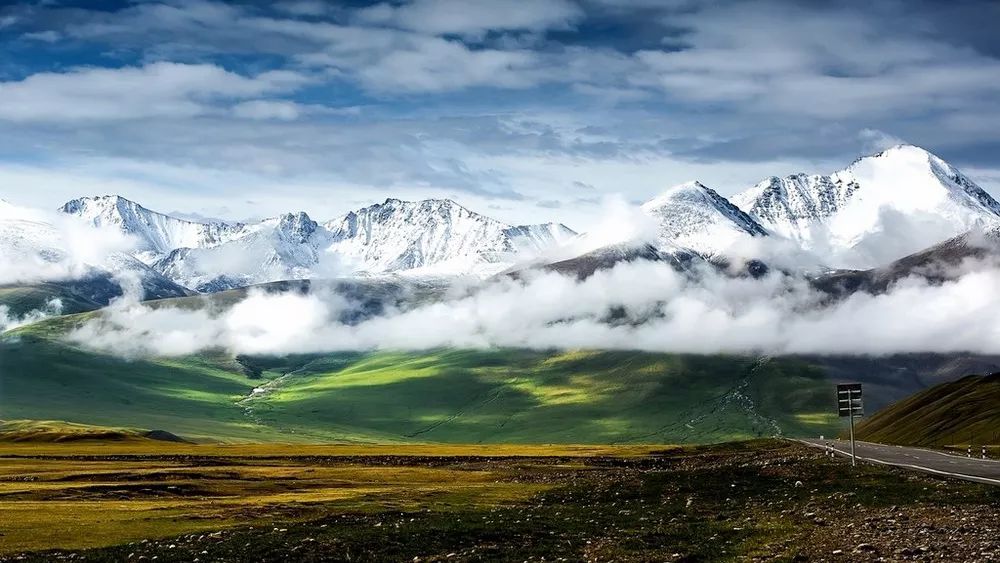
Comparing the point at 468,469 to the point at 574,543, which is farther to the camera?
the point at 468,469

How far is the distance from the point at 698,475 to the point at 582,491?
12540 millimetres

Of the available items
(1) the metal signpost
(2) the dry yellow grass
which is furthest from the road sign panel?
(2) the dry yellow grass

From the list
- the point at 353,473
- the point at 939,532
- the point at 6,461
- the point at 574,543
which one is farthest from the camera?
the point at 6,461

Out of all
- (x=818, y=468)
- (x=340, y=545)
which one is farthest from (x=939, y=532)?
(x=818, y=468)

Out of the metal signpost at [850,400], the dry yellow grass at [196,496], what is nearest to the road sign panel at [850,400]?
the metal signpost at [850,400]

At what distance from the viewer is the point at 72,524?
63.9 meters

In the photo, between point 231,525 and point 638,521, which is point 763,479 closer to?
point 638,521

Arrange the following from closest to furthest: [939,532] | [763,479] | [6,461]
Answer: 1. [939,532]
2. [763,479]
3. [6,461]

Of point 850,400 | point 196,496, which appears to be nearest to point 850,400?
point 850,400

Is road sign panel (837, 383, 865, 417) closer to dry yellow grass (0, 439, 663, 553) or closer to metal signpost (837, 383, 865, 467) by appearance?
metal signpost (837, 383, 865, 467)

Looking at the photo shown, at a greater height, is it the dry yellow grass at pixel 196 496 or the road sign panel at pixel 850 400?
the road sign panel at pixel 850 400

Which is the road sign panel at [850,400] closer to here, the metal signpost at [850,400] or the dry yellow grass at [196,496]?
the metal signpost at [850,400]

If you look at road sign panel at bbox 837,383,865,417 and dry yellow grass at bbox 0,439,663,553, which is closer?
dry yellow grass at bbox 0,439,663,553

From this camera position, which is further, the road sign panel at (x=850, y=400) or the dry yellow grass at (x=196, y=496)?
the road sign panel at (x=850, y=400)
